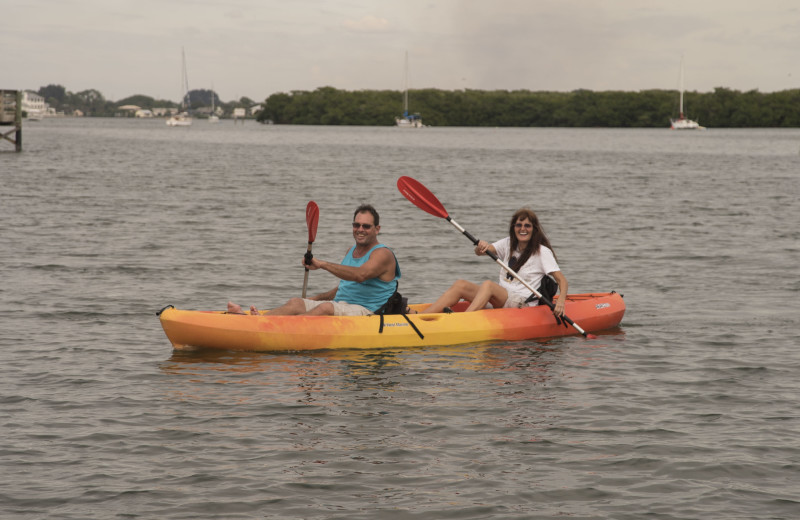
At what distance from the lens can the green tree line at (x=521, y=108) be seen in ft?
438

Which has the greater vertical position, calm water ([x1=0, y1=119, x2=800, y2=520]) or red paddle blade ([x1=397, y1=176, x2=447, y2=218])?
red paddle blade ([x1=397, y1=176, x2=447, y2=218])

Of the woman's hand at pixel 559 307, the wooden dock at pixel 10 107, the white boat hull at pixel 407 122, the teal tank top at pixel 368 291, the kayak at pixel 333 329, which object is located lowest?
the kayak at pixel 333 329

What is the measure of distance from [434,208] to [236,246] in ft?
26.8

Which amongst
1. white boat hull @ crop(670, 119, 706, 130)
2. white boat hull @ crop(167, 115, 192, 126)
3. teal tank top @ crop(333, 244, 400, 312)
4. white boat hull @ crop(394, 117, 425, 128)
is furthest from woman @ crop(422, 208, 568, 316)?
white boat hull @ crop(167, 115, 192, 126)

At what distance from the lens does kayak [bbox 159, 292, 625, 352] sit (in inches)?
355

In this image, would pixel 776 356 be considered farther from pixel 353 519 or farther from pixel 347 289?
pixel 353 519

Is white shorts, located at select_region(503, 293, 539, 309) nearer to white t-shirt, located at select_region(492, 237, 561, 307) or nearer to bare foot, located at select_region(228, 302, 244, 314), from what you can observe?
white t-shirt, located at select_region(492, 237, 561, 307)

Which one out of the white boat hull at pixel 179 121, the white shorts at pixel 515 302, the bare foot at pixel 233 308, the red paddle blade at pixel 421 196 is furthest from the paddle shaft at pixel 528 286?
the white boat hull at pixel 179 121

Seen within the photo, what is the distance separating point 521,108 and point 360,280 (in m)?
149

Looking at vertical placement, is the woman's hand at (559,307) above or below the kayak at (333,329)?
above

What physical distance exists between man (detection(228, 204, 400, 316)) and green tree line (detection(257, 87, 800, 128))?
13199 centimetres

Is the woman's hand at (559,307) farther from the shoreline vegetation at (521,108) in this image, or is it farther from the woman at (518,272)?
the shoreline vegetation at (521,108)

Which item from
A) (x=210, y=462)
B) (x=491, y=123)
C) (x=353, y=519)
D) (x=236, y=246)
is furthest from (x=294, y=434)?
(x=491, y=123)

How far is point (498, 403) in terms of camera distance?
25.4 feet
